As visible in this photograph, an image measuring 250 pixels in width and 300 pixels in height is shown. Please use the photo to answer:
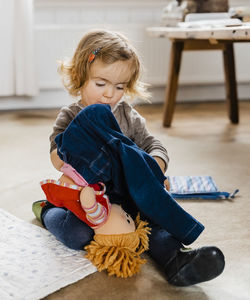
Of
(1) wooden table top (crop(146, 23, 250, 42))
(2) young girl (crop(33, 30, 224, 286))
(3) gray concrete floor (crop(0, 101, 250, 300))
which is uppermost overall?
(1) wooden table top (crop(146, 23, 250, 42))

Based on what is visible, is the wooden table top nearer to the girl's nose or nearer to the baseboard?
the girl's nose

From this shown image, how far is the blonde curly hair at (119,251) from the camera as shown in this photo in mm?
991

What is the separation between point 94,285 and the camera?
95 centimetres

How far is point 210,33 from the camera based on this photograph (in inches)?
73.3

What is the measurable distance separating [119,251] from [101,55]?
45 cm

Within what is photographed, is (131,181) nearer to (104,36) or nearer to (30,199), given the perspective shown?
(104,36)

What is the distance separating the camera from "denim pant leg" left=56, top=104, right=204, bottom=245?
989 mm

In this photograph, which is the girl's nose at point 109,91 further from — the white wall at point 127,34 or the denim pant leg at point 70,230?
the white wall at point 127,34

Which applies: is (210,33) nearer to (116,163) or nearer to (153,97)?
(116,163)

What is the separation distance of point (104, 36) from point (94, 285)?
1.92 ft

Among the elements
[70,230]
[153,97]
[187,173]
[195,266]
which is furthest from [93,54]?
[153,97]

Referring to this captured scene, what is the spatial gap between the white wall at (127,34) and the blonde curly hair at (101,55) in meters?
1.61

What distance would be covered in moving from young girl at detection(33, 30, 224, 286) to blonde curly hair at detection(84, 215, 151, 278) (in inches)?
1.2

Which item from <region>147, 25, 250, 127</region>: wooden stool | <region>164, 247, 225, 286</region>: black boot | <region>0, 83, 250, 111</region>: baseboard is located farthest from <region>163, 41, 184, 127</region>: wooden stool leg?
<region>164, 247, 225, 286</region>: black boot
